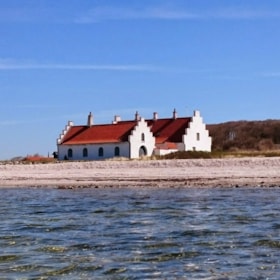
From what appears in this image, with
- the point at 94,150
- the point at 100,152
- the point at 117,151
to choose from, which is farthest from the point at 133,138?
the point at 94,150

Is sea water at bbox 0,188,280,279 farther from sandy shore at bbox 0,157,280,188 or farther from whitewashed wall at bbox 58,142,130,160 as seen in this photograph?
whitewashed wall at bbox 58,142,130,160

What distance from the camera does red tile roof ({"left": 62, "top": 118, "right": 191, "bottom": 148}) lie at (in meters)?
73.9

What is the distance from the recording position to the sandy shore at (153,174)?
35.7 meters

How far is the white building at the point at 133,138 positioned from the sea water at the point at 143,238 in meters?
45.5

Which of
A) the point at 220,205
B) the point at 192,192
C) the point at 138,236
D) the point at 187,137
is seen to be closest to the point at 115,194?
the point at 192,192

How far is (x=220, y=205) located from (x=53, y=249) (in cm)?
1033

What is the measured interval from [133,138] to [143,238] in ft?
184

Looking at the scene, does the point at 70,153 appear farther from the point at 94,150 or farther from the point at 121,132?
the point at 121,132

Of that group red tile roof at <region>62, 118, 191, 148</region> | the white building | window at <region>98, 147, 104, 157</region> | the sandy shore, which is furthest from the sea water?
red tile roof at <region>62, 118, 191, 148</region>

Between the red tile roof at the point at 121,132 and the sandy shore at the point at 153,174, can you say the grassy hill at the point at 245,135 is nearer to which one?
the red tile roof at the point at 121,132

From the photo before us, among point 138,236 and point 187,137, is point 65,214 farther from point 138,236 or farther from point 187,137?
point 187,137

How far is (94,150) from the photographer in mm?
74562

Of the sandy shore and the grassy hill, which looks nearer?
the sandy shore

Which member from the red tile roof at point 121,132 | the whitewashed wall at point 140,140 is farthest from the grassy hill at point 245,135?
the whitewashed wall at point 140,140
